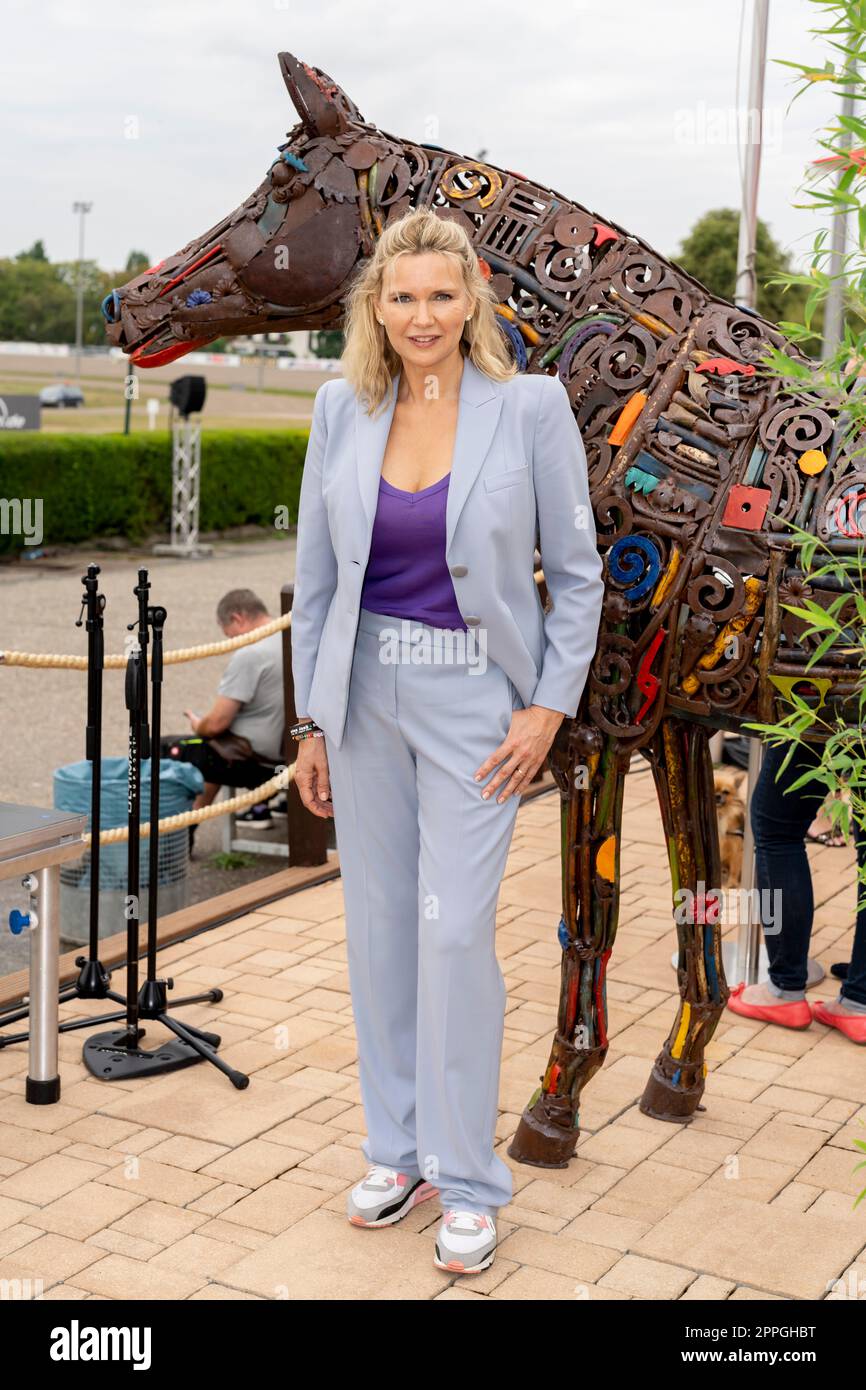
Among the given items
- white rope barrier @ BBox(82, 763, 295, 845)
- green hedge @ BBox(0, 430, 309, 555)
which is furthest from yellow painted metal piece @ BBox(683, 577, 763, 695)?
green hedge @ BBox(0, 430, 309, 555)

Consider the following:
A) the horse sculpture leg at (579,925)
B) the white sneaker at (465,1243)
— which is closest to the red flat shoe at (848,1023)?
the horse sculpture leg at (579,925)

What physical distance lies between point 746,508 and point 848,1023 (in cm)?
206

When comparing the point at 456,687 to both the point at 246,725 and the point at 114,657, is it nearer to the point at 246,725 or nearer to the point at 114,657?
the point at 114,657

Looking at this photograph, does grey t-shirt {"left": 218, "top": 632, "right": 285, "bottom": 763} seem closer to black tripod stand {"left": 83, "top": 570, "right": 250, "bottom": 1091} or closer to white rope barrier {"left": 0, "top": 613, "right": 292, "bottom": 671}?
white rope barrier {"left": 0, "top": 613, "right": 292, "bottom": 671}

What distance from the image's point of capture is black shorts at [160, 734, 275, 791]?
6875 mm

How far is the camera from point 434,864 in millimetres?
3252

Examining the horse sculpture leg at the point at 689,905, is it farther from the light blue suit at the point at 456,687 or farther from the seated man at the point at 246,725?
the seated man at the point at 246,725

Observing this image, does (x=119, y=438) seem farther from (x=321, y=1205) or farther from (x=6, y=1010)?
(x=321, y=1205)

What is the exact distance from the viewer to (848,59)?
257 centimetres

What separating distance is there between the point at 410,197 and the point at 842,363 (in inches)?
56.4

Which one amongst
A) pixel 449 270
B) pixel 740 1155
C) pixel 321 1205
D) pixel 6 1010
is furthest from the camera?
pixel 6 1010

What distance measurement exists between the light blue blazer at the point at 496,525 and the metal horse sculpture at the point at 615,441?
0.25 metres

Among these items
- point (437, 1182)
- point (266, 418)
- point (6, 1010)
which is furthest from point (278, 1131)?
point (266, 418)

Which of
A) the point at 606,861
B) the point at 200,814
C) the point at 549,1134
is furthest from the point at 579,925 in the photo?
the point at 200,814
